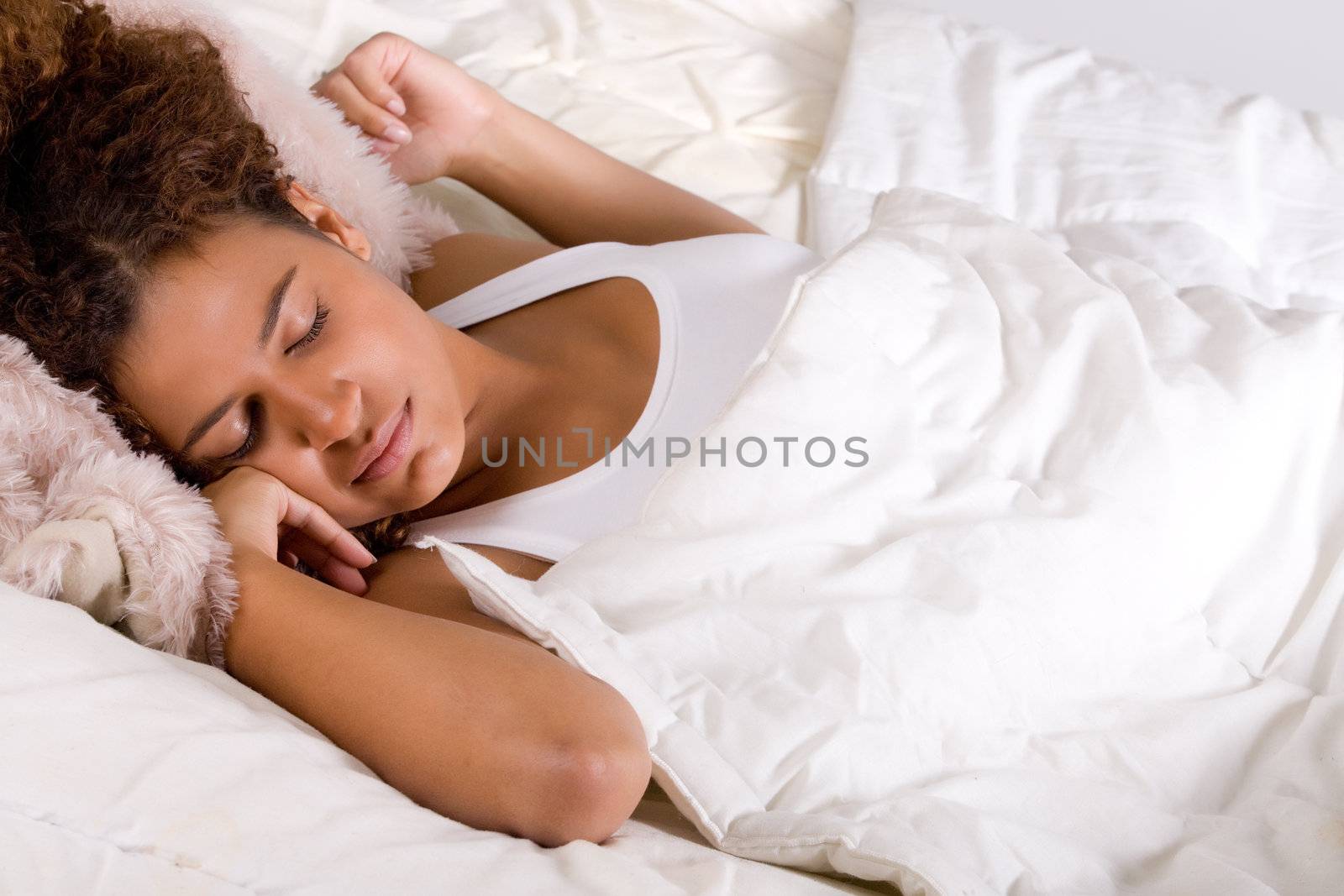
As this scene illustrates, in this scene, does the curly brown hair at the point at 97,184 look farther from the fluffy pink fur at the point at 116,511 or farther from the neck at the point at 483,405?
the neck at the point at 483,405

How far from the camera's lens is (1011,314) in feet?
3.88

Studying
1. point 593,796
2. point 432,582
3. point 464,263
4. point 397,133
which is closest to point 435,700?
point 593,796

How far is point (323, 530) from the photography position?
1.07 m

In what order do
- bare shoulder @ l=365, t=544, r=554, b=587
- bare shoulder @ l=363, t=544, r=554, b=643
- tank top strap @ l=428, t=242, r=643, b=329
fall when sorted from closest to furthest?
bare shoulder @ l=363, t=544, r=554, b=643
bare shoulder @ l=365, t=544, r=554, b=587
tank top strap @ l=428, t=242, r=643, b=329

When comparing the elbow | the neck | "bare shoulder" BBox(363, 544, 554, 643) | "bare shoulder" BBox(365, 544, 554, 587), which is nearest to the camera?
the elbow

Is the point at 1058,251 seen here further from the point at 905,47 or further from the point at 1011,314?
the point at 905,47

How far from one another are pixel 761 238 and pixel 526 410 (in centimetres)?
35

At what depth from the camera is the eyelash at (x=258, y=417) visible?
1.05 metres

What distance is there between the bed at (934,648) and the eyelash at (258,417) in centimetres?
29

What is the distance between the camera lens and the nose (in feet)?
3.34

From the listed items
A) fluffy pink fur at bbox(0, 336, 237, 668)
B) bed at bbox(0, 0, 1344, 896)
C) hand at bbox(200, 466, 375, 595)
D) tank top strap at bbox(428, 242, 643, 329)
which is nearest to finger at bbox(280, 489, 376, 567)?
hand at bbox(200, 466, 375, 595)

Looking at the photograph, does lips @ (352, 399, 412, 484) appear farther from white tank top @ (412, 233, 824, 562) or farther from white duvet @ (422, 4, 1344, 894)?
white duvet @ (422, 4, 1344, 894)

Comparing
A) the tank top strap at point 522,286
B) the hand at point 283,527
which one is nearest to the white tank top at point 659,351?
the tank top strap at point 522,286

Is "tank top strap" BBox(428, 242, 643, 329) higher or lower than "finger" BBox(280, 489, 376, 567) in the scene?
higher
